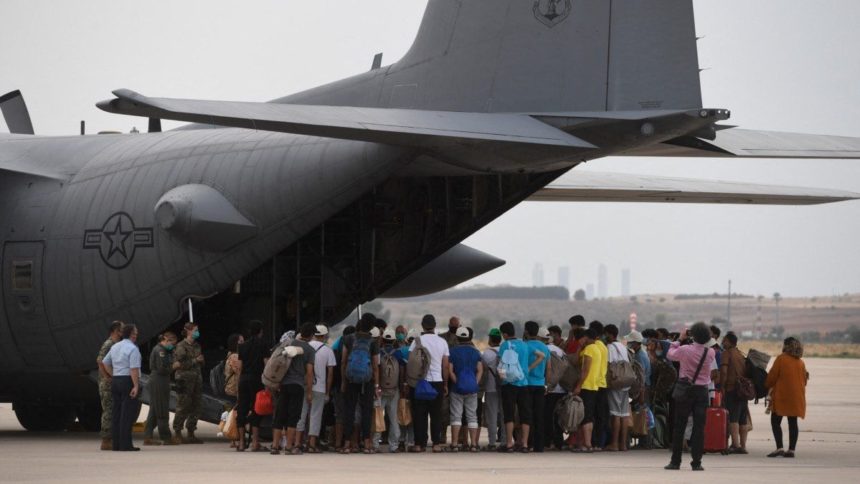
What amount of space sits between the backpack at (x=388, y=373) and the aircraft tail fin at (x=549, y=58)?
335 cm

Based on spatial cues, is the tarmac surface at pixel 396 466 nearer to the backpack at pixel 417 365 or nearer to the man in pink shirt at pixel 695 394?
the man in pink shirt at pixel 695 394

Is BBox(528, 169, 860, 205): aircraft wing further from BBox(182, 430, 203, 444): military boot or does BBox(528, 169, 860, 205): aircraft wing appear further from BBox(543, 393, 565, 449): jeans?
BBox(182, 430, 203, 444): military boot

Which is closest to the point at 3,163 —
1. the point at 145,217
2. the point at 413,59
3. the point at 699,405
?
the point at 145,217

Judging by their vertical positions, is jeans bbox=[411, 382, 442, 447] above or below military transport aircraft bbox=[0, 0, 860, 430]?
below

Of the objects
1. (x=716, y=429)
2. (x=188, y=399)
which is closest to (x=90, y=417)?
(x=188, y=399)

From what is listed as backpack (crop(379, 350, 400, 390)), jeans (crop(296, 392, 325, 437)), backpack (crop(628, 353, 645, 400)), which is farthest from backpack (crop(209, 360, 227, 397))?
backpack (crop(628, 353, 645, 400))

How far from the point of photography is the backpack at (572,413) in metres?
17.7

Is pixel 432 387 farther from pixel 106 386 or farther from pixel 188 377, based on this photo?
pixel 106 386

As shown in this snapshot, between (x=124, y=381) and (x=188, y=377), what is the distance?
1.24 metres

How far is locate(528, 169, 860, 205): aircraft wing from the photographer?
76.3 ft

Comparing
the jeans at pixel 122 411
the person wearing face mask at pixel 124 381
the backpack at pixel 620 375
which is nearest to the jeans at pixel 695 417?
the backpack at pixel 620 375

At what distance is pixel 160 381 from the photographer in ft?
60.8

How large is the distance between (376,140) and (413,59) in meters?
3.12

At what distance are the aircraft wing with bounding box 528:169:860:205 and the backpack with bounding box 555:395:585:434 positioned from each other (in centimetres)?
597
